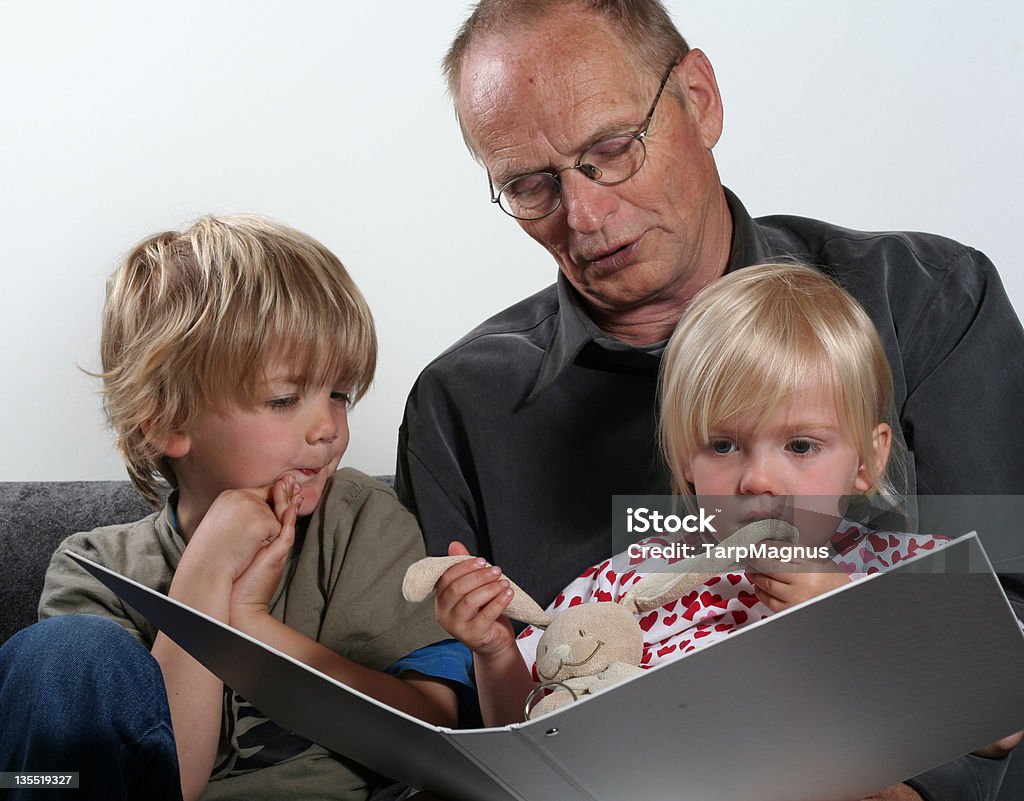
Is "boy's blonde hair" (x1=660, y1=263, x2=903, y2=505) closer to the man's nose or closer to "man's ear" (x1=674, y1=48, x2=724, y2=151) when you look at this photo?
the man's nose

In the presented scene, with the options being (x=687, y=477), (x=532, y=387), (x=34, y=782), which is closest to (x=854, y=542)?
(x=687, y=477)

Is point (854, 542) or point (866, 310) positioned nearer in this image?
point (854, 542)

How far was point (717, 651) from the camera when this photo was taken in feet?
2.74

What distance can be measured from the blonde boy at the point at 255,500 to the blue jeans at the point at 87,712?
0.73 feet

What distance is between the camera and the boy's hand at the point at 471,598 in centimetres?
124

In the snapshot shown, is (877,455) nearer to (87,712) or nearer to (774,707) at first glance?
(774,707)

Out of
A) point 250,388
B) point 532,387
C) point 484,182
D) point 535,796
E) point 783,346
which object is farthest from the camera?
point 484,182

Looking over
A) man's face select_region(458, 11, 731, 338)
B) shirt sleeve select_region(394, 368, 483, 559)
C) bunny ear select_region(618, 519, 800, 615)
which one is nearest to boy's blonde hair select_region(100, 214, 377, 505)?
shirt sleeve select_region(394, 368, 483, 559)

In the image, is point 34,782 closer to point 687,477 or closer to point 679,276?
point 687,477

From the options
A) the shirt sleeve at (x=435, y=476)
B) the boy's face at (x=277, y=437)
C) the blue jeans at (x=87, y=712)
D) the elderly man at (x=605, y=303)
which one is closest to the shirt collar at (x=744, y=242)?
the elderly man at (x=605, y=303)

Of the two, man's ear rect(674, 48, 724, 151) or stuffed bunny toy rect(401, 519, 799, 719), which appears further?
man's ear rect(674, 48, 724, 151)

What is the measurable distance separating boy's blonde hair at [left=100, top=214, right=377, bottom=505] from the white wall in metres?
0.72

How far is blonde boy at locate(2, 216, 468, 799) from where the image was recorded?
1.47 m

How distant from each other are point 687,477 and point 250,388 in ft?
1.92
